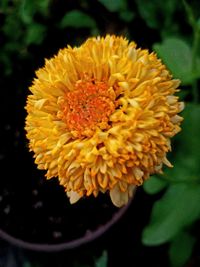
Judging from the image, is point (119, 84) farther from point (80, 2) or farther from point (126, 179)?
point (80, 2)

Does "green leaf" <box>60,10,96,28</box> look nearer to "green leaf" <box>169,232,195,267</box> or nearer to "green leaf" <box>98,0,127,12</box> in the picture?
"green leaf" <box>98,0,127,12</box>

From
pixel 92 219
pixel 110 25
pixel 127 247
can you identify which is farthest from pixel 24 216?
pixel 110 25

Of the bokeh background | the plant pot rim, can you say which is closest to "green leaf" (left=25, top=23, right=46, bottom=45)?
the bokeh background

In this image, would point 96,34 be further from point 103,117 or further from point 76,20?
point 103,117

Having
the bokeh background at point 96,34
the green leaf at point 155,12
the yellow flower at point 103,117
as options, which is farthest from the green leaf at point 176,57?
the yellow flower at point 103,117

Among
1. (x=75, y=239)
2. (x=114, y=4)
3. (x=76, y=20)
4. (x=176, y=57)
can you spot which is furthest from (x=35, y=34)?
(x=75, y=239)
